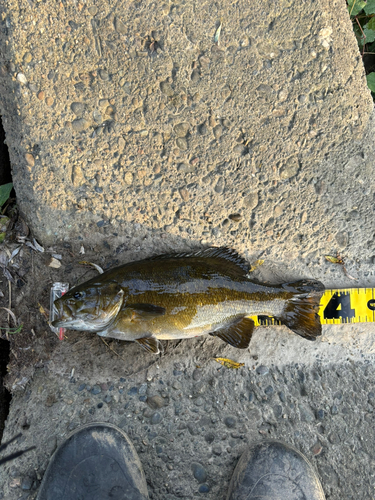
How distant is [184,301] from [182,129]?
1.56m

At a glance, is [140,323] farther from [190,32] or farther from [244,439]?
[190,32]

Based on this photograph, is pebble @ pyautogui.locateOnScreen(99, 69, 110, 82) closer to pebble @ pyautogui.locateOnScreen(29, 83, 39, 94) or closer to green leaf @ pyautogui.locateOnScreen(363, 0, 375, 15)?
pebble @ pyautogui.locateOnScreen(29, 83, 39, 94)

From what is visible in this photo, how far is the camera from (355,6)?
12.1 ft

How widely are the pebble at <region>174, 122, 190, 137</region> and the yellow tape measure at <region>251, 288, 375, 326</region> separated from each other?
2018 mm

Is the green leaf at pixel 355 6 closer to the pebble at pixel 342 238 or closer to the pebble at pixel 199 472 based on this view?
the pebble at pixel 342 238

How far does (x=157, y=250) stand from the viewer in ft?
10.6

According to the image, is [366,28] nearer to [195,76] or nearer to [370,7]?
[370,7]

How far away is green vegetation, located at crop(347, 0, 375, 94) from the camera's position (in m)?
3.66

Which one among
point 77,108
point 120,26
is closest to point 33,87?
point 77,108

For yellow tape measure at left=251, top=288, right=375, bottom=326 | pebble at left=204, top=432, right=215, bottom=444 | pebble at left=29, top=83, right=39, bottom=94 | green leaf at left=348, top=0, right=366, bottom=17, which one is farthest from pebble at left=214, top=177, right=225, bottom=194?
green leaf at left=348, top=0, right=366, bottom=17

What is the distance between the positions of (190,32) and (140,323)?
8.46ft

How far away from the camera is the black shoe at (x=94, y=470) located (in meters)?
2.80

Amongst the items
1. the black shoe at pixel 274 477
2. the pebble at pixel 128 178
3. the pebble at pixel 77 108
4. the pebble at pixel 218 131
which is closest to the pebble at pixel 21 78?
the pebble at pixel 77 108

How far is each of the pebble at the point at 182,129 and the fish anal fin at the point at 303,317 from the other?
5.87 ft
